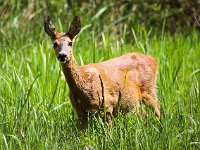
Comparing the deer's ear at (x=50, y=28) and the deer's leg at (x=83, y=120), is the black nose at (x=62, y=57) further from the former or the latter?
the deer's leg at (x=83, y=120)

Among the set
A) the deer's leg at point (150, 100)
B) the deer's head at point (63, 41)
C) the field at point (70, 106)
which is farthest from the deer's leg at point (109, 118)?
the deer's leg at point (150, 100)

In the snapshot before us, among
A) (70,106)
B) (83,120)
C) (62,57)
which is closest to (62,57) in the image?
(62,57)

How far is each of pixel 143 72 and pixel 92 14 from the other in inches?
150

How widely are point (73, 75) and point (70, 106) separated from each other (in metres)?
0.66

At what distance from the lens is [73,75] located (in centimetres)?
674

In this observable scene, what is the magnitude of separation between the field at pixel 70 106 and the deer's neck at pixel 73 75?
133mm

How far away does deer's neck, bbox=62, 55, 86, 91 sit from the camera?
6664mm

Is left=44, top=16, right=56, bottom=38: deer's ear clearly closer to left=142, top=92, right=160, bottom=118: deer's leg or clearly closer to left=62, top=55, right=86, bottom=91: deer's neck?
Result: left=62, top=55, right=86, bottom=91: deer's neck

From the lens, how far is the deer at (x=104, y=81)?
6.71m

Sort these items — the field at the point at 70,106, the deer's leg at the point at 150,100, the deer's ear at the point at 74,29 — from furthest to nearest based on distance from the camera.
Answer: the deer's leg at the point at 150,100 < the deer's ear at the point at 74,29 < the field at the point at 70,106

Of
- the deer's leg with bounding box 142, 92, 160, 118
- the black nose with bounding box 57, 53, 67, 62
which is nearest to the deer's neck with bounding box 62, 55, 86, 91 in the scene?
the black nose with bounding box 57, 53, 67, 62

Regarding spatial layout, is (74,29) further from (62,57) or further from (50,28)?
(62,57)

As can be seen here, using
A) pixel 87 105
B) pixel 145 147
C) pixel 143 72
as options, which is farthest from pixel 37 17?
pixel 145 147

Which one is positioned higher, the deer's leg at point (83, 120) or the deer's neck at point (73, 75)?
the deer's neck at point (73, 75)
